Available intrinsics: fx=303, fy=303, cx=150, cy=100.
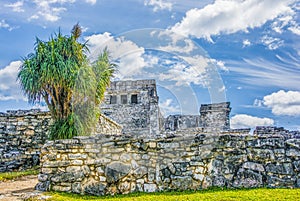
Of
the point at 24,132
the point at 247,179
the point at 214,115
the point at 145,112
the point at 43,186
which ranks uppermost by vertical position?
the point at 145,112

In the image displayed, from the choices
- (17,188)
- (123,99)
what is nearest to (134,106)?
(123,99)

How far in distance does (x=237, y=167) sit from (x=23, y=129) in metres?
8.25

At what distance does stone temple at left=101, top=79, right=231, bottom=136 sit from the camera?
23250mm

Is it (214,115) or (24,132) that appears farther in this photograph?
(214,115)

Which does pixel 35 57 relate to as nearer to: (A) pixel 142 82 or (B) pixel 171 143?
(B) pixel 171 143

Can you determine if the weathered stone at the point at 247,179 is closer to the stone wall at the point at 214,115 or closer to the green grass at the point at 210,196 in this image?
the green grass at the point at 210,196

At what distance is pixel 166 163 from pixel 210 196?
4.22 feet

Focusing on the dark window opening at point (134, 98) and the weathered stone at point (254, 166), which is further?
the dark window opening at point (134, 98)

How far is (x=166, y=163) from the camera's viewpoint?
6746mm

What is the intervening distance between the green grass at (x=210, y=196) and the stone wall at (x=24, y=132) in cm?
533

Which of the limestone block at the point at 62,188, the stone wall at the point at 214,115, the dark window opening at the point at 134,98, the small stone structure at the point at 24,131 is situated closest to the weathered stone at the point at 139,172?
the limestone block at the point at 62,188

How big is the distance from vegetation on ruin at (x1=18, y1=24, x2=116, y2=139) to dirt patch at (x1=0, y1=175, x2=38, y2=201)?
1.78 m

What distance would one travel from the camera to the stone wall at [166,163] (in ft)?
21.6

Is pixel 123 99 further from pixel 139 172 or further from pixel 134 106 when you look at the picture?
pixel 139 172
